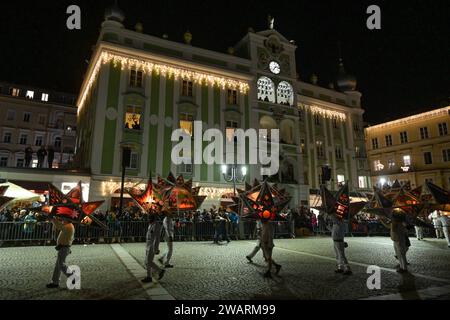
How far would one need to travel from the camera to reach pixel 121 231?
17594 millimetres

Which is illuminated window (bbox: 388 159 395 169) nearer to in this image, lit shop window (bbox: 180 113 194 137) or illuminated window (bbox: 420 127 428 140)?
illuminated window (bbox: 420 127 428 140)

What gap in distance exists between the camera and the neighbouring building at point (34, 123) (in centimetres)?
4909

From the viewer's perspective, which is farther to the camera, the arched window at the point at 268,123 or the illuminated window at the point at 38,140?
the illuminated window at the point at 38,140

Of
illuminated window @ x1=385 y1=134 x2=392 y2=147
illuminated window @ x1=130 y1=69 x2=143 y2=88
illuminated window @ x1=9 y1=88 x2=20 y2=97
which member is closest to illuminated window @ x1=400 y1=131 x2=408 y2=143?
illuminated window @ x1=385 y1=134 x2=392 y2=147

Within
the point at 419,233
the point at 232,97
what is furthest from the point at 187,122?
the point at 419,233

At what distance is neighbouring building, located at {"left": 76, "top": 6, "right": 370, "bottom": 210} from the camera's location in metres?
27.7

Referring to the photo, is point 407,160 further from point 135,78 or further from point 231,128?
point 135,78

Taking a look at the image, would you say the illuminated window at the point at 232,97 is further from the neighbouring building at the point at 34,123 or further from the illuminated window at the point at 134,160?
the neighbouring building at the point at 34,123

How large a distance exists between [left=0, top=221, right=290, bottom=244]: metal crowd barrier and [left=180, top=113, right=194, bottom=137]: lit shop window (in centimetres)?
1295

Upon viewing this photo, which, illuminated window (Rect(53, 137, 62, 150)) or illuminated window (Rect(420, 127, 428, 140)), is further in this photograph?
illuminated window (Rect(53, 137, 62, 150))

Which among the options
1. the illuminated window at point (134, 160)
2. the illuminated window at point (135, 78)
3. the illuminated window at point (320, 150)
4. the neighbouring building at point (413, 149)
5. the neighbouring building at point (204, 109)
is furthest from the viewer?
the neighbouring building at point (413, 149)

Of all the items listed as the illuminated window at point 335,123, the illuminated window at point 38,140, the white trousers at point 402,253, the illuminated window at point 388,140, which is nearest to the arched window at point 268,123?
the illuminated window at point 335,123

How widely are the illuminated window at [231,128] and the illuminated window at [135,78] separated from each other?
31.0ft
